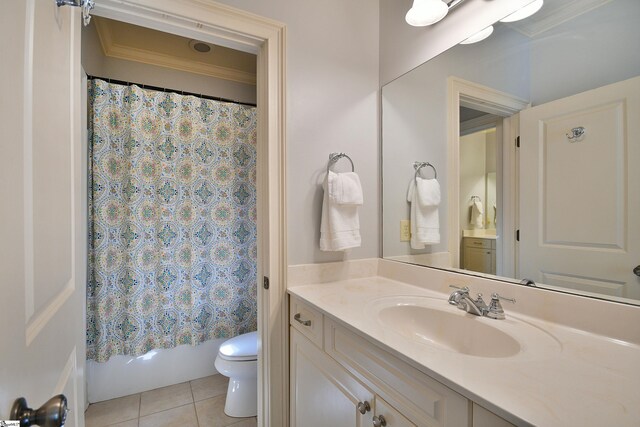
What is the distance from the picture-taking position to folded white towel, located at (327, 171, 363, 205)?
4.31 ft

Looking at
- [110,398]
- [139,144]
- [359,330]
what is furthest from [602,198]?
[110,398]

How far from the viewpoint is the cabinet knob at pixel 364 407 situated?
803mm

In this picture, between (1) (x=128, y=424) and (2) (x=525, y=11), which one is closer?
(2) (x=525, y=11)

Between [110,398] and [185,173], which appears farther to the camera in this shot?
[185,173]

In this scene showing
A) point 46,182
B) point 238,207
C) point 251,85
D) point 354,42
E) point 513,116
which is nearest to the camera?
point 46,182

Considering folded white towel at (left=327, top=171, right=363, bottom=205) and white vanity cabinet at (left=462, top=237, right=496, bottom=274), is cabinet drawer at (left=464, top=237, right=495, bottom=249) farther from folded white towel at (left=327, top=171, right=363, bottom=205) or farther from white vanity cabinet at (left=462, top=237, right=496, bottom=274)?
folded white towel at (left=327, top=171, right=363, bottom=205)

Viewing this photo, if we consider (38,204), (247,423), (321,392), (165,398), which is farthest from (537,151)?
(165,398)

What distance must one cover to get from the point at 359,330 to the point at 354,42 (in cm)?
140

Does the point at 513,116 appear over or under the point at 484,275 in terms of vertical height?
over

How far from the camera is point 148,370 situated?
78.6 inches

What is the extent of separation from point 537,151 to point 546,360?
0.67 metres

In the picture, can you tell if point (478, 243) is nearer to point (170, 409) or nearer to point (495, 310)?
point (495, 310)

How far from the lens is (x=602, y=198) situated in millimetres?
835

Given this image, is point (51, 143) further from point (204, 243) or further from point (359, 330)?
point (204, 243)
